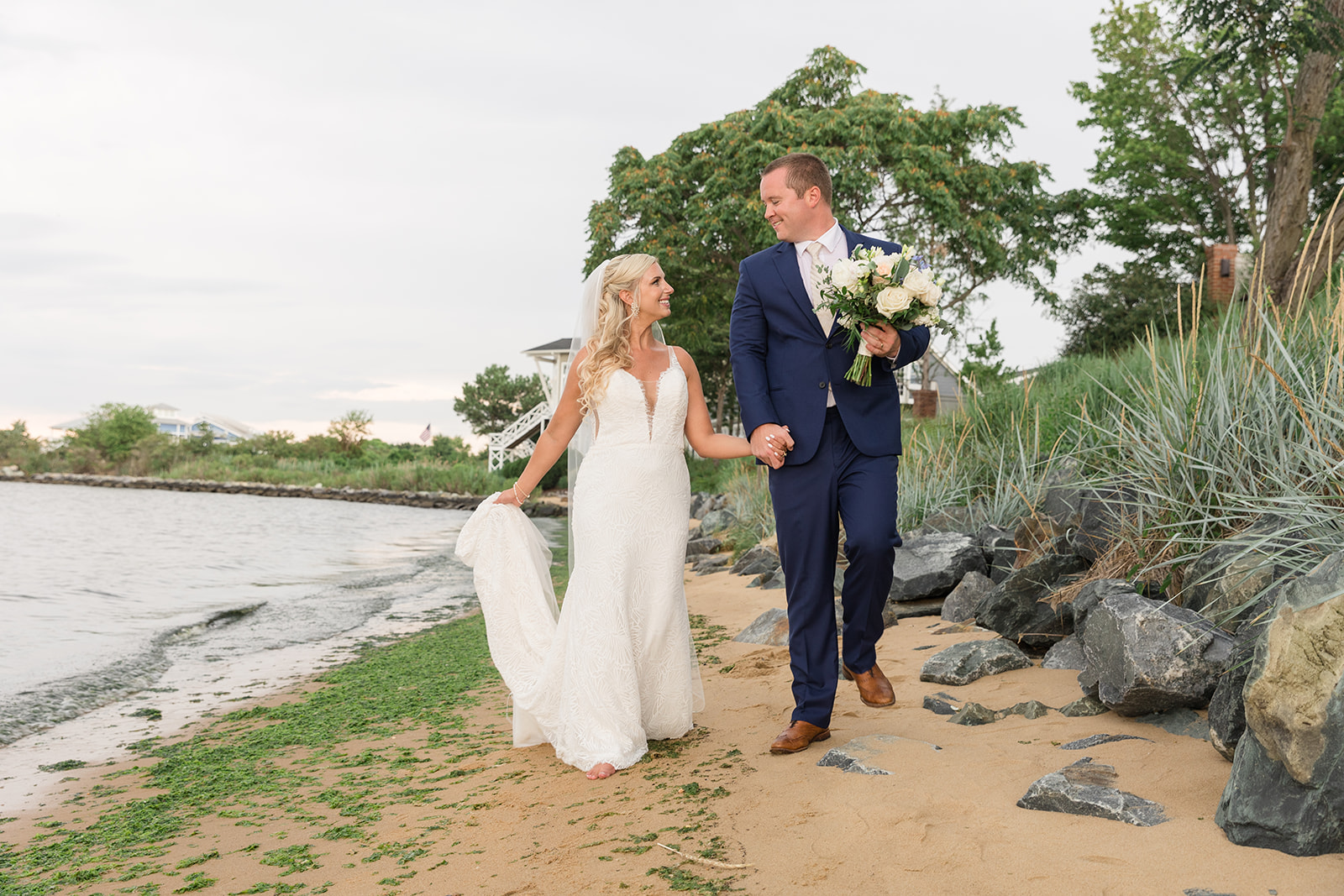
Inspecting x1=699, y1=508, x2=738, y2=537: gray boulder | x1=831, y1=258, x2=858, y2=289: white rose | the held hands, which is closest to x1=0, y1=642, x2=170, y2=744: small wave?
the held hands

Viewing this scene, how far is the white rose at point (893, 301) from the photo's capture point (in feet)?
12.6

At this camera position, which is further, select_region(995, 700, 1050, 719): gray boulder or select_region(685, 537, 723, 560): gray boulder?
select_region(685, 537, 723, 560): gray boulder

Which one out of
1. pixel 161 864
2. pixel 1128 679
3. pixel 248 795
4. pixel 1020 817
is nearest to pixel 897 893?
pixel 1020 817

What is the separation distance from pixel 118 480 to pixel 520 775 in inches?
2099

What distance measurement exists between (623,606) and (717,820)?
1.26 meters

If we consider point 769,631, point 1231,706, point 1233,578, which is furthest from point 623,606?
point 769,631

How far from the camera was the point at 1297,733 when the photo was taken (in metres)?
2.54

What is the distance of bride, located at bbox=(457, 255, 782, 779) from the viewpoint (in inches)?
169

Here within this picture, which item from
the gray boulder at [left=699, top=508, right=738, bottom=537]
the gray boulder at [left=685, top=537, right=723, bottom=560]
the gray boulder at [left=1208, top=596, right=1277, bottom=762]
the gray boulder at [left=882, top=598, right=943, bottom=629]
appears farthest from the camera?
the gray boulder at [left=699, top=508, right=738, bottom=537]

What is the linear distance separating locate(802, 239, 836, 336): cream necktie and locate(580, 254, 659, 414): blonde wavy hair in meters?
0.77

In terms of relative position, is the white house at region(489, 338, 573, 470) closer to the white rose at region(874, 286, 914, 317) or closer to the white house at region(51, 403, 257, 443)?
the white house at region(51, 403, 257, 443)

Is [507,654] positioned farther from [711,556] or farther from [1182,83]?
[1182,83]

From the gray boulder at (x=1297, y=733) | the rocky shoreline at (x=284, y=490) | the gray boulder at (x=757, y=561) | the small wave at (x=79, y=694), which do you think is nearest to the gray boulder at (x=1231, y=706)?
the gray boulder at (x=1297, y=733)

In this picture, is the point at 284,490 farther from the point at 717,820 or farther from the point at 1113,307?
the point at 717,820
